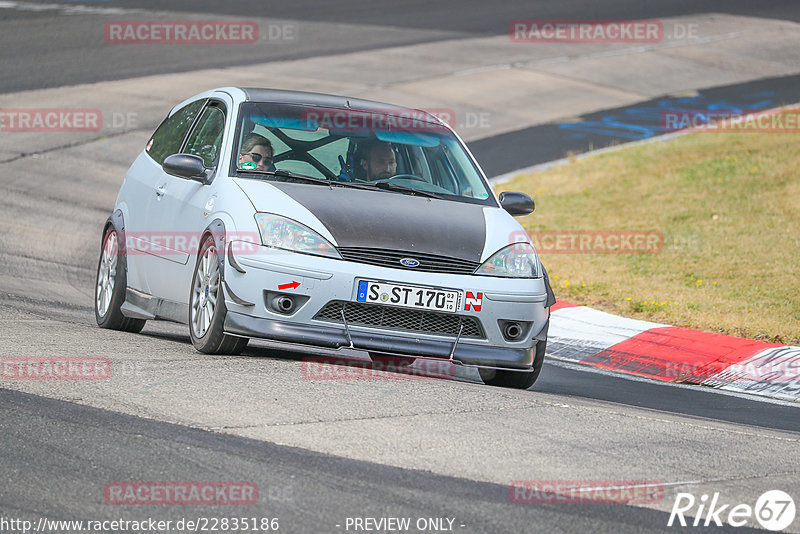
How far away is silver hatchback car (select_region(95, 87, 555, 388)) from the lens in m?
7.00

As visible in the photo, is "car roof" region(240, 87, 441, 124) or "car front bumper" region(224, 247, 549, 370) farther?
"car roof" region(240, 87, 441, 124)

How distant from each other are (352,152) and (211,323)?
1.57m

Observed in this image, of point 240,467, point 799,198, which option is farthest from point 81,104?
point 240,467

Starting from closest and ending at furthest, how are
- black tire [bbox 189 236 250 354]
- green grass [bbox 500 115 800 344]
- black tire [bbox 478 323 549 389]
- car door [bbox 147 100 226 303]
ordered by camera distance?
black tire [bbox 189 236 250 354] < black tire [bbox 478 323 549 389] < car door [bbox 147 100 226 303] < green grass [bbox 500 115 800 344]

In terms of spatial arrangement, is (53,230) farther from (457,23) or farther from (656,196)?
(457,23)

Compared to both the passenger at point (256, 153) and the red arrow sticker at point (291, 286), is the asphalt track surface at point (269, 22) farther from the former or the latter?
the red arrow sticker at point (291, 286)

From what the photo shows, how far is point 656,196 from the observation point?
16.1m

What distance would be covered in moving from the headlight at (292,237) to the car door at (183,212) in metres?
0.64

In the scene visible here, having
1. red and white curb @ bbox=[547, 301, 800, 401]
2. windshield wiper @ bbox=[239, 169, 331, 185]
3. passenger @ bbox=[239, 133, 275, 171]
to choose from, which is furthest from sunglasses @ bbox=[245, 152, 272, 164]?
red and white curb @ bbox=[547, 301, 800, 401]

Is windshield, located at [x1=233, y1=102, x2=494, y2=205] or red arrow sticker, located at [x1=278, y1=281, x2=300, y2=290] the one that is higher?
windshield, located at [x1=233, y1=102, x2=494, y2=205]

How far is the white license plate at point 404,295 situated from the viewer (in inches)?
275

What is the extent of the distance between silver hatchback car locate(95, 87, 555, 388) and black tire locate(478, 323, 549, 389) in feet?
0.04

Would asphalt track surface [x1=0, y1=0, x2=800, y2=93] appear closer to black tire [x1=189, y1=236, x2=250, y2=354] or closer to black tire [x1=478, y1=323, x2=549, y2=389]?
black tire [x1=189, y1=236, x2=250, y2=354]

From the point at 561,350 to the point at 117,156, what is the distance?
9.89m
